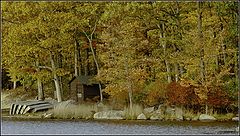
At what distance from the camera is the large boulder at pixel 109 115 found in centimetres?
2866

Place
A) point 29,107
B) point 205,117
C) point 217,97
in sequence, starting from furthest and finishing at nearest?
point 29,107, point 217,97, point 205,117

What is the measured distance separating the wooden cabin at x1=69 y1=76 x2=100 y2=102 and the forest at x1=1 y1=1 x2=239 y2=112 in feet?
2.61

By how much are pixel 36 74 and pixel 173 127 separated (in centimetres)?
1489

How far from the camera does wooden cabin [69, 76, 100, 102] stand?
34656 millimetres

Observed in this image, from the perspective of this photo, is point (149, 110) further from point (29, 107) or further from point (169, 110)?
point (29, 107)

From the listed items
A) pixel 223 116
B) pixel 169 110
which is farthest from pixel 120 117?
pixel 223 116

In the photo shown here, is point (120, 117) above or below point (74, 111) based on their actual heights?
below

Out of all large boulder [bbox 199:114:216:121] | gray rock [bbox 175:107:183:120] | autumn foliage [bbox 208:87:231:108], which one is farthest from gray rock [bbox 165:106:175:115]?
autumn foliage [bbox 208:87:231:108]

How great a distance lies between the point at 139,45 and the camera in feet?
101

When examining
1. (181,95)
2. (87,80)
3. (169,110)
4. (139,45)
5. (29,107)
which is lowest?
(169,110)

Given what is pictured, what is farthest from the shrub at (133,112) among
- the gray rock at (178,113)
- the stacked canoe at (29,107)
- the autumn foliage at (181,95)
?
the stacked canoe at (29,107)

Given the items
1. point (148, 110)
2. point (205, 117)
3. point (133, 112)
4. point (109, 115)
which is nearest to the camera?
point (205, 117)

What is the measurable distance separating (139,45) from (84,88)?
A: 560cm

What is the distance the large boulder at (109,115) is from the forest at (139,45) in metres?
1.43
